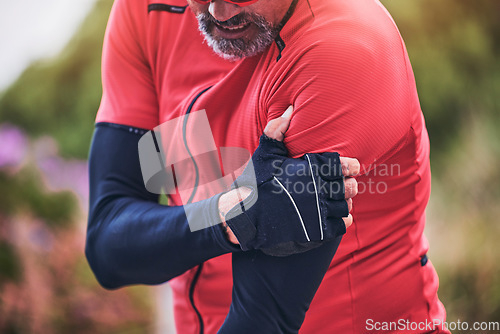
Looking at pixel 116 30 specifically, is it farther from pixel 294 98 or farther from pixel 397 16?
pixel 397 16

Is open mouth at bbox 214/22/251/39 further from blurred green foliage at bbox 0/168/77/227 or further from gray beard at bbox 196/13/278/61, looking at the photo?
blurred green foliage at bbox 0/168/77/227

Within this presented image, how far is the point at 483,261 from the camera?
1288 mm

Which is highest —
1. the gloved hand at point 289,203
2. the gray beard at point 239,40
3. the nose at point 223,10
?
the nose at point 223,10

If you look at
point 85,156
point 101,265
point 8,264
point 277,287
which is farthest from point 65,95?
point 277,287

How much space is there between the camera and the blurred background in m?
1.26

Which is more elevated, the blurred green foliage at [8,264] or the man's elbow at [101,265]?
the man's elbow at [101,265]

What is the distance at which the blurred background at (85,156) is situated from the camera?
126 centimetres

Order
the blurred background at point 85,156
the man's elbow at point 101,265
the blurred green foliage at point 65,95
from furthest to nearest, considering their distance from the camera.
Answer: the blurred green foliage at point 65,95
the blurred background at point 85,156
the man's elbow at point 101,265

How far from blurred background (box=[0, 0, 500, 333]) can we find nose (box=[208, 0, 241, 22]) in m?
0.59

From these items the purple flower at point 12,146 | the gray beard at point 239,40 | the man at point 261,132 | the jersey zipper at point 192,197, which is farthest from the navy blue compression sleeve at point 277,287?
the purple flower at point 12,146

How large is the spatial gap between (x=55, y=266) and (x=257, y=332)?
961 millimetres

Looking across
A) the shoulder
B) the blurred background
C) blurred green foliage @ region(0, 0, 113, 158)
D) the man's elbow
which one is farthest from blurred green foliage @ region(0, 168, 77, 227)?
the shoulder

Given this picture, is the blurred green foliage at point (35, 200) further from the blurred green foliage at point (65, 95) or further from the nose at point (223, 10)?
the nose at point (223, 10)

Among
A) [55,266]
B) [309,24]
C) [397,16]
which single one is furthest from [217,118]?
[55,266]
